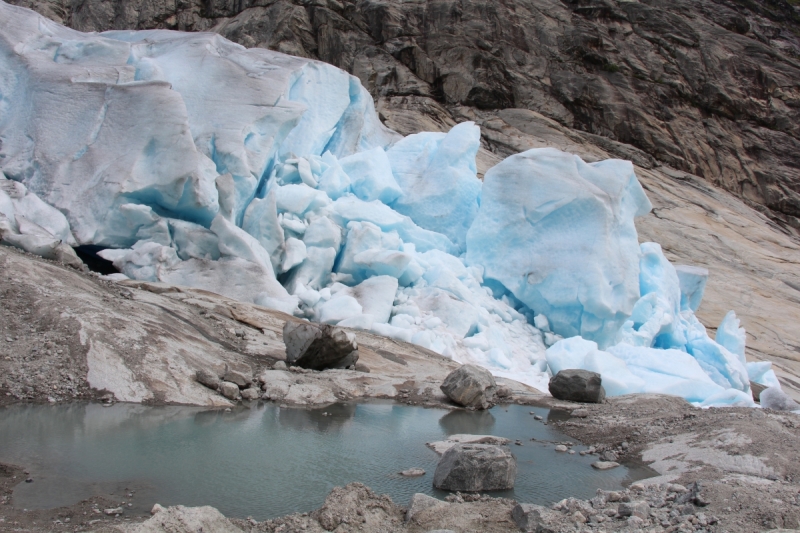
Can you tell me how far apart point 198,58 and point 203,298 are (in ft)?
19.1

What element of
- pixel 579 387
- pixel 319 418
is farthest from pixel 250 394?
pixel 579 387

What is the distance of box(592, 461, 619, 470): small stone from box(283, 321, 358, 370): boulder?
301 cm

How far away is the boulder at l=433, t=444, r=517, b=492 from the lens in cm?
429

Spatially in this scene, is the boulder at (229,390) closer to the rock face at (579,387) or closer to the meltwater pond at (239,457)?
the meltwater pond at (239,457)

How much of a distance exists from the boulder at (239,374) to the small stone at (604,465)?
312 cm

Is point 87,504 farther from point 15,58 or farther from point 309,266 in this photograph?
point 15,58

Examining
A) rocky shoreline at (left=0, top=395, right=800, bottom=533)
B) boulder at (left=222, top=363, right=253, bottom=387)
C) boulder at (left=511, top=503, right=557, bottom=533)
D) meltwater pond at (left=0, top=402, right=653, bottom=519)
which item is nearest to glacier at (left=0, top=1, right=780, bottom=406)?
boulder at (left=222, top=363, right=253, bottom=387)

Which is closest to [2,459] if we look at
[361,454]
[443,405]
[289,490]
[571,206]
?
[289,490]

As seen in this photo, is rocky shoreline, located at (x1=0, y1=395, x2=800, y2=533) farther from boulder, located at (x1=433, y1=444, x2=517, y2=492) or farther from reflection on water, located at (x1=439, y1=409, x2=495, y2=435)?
reflection on water, located at (x1=439, y1=409, x2=495, y2=435)

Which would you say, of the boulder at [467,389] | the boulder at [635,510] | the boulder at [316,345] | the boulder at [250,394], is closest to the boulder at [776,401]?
the boulder at [467,389]

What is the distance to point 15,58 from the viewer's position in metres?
11.0

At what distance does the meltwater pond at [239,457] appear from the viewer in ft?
12.3

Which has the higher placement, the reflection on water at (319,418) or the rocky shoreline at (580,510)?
the rocky shoreline at (580,510)

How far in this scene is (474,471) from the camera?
4.30m
